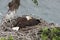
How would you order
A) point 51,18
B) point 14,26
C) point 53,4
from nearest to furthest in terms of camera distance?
point 14,26 < point 51,18 < point 53,4

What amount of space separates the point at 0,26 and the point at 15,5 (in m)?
0.41

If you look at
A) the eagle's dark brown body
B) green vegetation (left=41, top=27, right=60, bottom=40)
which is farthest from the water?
green vegetation (left=41, top=27, right=60, bottom=40)

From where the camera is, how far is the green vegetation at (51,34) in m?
4.30

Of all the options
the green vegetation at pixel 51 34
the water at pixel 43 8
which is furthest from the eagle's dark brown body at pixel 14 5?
the water at pixel 43 8

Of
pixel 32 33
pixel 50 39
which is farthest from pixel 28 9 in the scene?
pixel 50 39

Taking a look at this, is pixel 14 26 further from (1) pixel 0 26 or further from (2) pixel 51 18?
(2) pixel 51 18

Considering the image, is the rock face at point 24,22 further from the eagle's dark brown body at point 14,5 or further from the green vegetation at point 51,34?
the green vegetation at point 51,34

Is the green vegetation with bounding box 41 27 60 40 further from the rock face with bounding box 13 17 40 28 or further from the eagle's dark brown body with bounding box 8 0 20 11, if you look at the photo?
the eagle's dark brown body with bounding box 8 0 20 11

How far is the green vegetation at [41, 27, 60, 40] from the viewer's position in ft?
14.1

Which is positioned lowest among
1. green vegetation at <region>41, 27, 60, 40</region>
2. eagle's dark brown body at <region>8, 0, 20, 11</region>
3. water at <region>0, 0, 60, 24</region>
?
water at <region>0, 0, 60, 24</region>

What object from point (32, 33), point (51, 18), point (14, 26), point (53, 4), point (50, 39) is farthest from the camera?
point (53, 4)

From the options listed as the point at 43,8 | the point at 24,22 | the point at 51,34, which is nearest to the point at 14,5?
the point at 24,22

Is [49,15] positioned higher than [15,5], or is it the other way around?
[15,5]

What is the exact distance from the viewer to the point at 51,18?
880 centimetres
